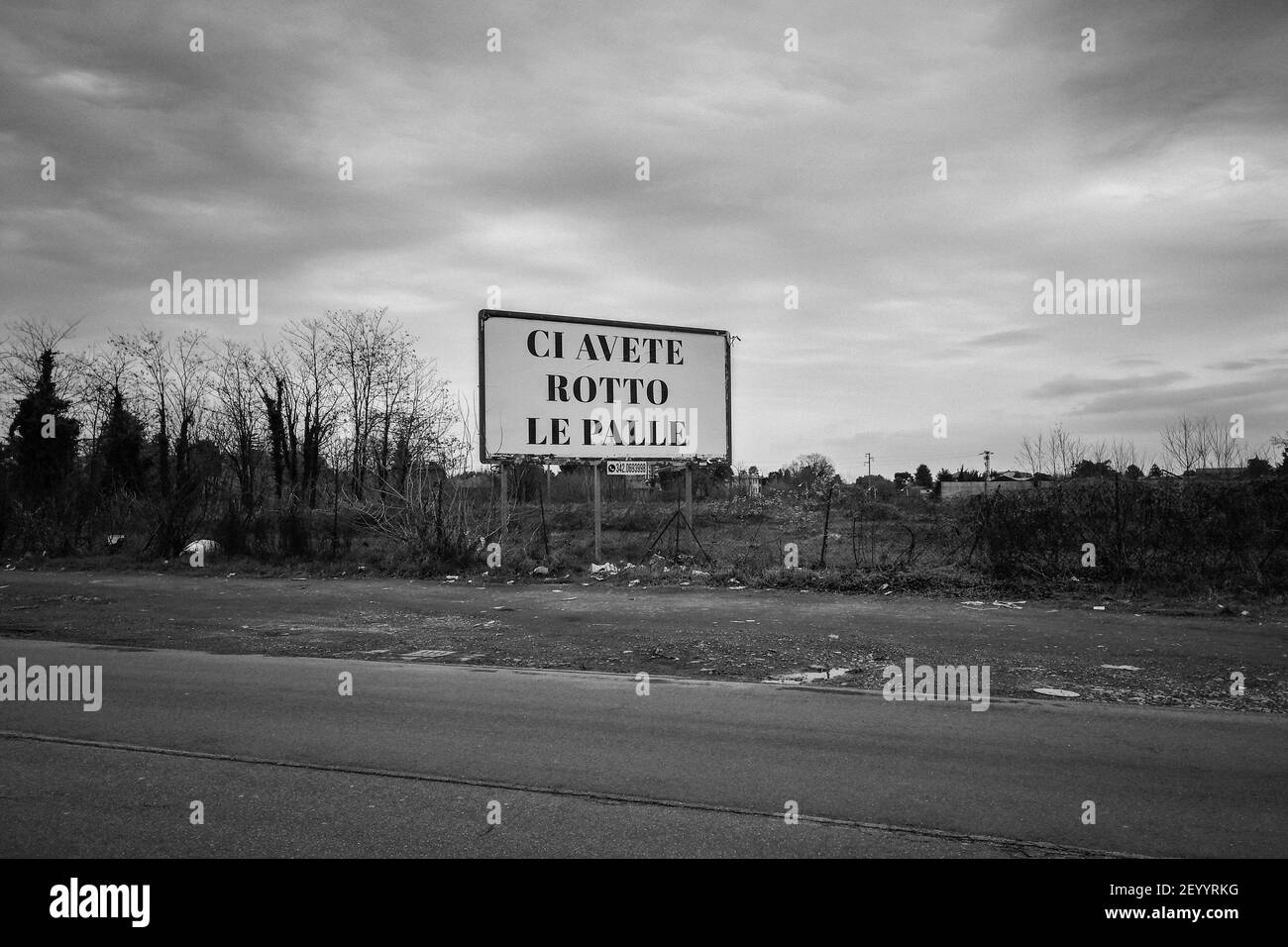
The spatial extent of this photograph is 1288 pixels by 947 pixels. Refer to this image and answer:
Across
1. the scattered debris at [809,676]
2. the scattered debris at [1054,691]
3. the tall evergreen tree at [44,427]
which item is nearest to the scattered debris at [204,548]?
the tall evergreen tree at [44,427]

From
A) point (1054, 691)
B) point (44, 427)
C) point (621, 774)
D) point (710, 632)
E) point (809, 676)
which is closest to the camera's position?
point (621, 774)

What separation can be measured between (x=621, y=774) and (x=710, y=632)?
20.8 feet

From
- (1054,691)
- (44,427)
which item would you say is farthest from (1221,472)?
(44,427)

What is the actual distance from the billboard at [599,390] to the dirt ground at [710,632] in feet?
17.6

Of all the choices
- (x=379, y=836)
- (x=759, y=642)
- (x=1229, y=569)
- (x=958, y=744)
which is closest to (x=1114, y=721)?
(x=958, y=744)

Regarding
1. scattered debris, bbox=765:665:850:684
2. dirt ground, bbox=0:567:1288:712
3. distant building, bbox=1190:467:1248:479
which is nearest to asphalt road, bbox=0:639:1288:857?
scattered debris, bbox=765:665:850:684

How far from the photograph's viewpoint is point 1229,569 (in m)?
14.6

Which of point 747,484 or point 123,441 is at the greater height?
point 123,441

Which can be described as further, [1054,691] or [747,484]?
[747,484]

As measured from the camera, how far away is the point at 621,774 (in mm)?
5816

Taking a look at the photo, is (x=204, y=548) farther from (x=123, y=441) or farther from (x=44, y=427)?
(x=123, y=441)

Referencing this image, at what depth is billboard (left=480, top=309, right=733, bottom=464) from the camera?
21891 millimetres
